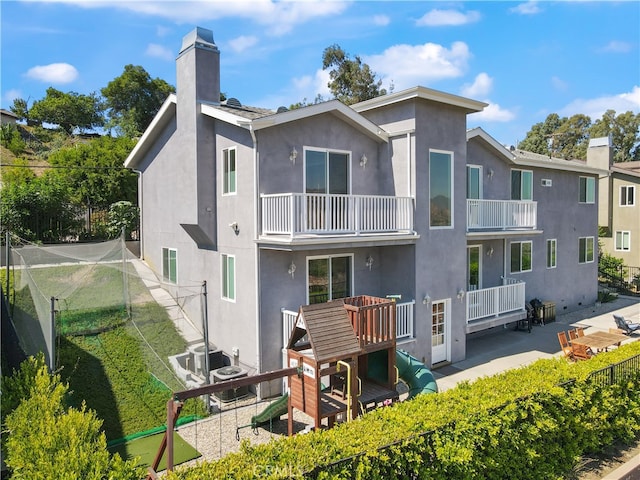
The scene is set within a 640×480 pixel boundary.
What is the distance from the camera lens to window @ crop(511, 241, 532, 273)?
16.9 m

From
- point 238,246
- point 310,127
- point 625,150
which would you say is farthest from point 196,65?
point 625,150

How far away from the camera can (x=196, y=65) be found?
37.2 feet

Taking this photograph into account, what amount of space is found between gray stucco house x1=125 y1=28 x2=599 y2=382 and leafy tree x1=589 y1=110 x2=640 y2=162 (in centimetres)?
5063

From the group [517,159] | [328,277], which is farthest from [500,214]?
[328,277]

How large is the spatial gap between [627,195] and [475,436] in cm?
2688

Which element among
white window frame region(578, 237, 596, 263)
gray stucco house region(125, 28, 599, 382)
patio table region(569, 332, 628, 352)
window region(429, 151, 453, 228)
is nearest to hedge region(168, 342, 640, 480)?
gray stucco house region(125, 28, 599, 382)

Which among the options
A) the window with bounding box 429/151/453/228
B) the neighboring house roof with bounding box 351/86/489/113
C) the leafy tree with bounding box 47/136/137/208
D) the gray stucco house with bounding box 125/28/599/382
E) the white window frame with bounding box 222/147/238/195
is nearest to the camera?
the gray stucco house with bounding box 125/28/599/382

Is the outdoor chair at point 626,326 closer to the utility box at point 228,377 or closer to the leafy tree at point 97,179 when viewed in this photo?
the utility box at point 228,377

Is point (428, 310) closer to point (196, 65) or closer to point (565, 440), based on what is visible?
point (565, 440)

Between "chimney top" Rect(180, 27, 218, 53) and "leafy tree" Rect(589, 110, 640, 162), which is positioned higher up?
"leafy tree" Rect(589, 110, 640, 162)

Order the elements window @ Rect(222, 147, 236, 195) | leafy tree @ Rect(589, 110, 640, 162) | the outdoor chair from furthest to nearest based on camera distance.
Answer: leafy tree @ Rect(589, 110, 640, 162)
the outdoor chair
window @ Rect(222, 147, 236, 195)

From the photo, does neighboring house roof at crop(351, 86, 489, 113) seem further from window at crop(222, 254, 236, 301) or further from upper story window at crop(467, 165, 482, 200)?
window at crop(222, 254, 236, 301)

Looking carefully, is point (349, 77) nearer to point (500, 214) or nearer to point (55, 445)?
point (500, 214)

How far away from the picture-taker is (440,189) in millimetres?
12656
